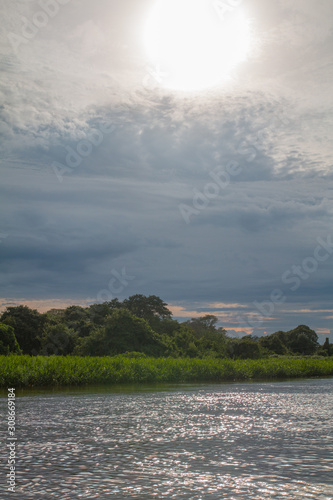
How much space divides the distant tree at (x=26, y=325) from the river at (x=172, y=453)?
36.6 m

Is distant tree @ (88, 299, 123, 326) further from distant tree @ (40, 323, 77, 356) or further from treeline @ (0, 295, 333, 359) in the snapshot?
distant tree @ (40, 323, 77, 356)

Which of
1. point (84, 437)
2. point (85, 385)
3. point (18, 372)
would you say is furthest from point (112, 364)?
point (84, 437)

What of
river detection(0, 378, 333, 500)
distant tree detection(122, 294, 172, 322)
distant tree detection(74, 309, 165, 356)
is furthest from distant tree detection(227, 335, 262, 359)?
river detection(0, 378, 333, 500)

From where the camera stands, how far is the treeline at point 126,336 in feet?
98.7

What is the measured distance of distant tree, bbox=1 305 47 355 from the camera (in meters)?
45.8

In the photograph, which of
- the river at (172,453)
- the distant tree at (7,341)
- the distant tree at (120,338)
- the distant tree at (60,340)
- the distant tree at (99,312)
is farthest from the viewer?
the distant tree at (99,312)

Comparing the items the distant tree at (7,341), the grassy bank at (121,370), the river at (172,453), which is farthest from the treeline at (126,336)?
the river at (172,453)

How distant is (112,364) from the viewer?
831 inches

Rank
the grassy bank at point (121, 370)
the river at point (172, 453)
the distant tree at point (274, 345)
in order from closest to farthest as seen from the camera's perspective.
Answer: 1. the river at point (172, 453)
2. the grassy bank at point (121, 370)
3. the distant tree at point (274, 345)

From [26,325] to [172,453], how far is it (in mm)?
42962

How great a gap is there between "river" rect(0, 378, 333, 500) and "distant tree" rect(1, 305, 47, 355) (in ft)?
120

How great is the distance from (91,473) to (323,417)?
638 cm

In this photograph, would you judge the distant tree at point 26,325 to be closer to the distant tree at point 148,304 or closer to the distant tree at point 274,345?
the distant tree at point 148,304

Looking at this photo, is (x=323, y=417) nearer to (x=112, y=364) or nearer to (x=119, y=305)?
(x=112, y=364)
